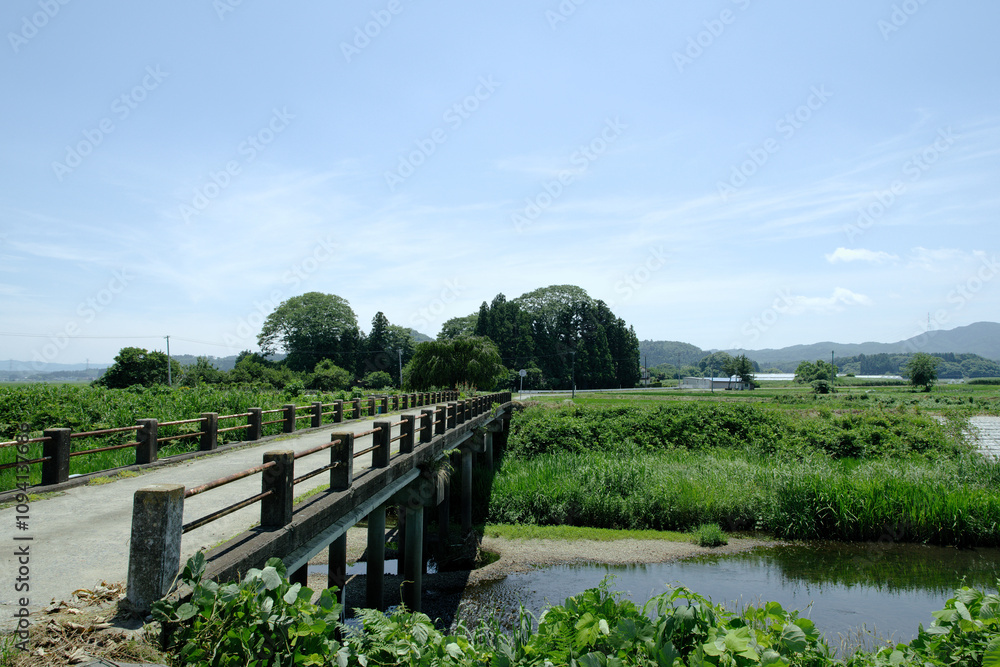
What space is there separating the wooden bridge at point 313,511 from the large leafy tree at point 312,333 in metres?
58.5

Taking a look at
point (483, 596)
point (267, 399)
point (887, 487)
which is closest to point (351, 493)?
point (483, 596)

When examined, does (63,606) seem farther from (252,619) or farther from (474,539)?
(474,539)

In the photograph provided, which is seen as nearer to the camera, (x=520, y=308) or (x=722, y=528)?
(x=722, y=528)

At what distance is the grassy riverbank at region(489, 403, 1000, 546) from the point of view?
17547mm

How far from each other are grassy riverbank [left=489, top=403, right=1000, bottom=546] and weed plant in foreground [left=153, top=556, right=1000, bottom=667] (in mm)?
15686

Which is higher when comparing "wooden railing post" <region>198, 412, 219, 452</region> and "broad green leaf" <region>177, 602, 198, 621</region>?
"wooden railing post" <region>198, 412, 219, 452</region>

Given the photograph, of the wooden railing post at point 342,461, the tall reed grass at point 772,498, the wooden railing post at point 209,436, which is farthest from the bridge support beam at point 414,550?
the tall reed grass at point 772,498

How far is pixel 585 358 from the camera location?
2822 inches

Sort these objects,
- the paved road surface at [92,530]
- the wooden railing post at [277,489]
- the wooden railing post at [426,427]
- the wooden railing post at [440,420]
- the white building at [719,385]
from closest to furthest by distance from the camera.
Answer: the paved road surface at [92,530] < the wooden railing post at [277,489] < the wooden railing post at [426,427] < the wooden railing post at [440,420] < the white building at [719,385]

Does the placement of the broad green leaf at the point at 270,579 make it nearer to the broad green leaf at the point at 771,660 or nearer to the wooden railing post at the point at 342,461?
the broad green leaf at the point at 771,660

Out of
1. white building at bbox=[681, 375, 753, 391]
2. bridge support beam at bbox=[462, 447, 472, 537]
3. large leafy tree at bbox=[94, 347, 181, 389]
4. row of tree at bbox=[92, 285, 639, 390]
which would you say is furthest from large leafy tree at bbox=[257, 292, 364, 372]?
bridge support beam at bbox=[462, 447, 472, 537]

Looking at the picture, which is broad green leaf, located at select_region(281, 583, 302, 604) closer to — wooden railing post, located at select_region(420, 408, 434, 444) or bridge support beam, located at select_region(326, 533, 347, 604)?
bridge support beam, located at select_region(326, 533, 347, 604)

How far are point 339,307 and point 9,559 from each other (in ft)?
232

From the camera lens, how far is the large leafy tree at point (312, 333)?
70.6m
